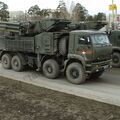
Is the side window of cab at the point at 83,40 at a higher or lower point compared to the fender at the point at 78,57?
higher

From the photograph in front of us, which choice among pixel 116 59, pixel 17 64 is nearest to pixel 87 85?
pixel 17 64

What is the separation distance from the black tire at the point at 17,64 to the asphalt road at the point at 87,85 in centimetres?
28

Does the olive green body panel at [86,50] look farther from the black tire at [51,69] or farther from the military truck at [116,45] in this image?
the military truck at [116,45]

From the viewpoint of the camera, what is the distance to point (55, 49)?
43.1 ft

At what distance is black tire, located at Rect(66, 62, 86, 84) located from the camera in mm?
12289

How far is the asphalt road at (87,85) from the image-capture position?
10.4m

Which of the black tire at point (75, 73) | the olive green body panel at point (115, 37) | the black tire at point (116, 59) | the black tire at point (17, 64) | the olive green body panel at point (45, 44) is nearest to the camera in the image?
the black tire at point (75, 73)

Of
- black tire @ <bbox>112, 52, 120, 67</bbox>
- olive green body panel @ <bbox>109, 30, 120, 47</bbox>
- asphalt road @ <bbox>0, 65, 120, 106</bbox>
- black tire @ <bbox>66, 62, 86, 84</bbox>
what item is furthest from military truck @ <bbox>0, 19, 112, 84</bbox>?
olive green body panel @ <bbox>109, 30, 120, 47</bbox>

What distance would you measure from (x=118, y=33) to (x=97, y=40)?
510 cm

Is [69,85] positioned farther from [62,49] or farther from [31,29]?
[31,29]

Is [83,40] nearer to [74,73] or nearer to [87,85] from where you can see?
[74,73]

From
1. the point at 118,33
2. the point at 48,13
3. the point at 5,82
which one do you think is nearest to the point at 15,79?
the point at 5,82

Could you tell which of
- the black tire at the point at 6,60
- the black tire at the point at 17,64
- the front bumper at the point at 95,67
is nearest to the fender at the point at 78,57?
the front bumper at the point at 95,67

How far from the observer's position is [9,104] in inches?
356
